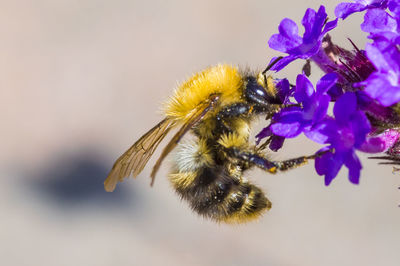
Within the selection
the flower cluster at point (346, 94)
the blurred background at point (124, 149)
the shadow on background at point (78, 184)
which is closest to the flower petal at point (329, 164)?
the flower cluster at point (346, 94)

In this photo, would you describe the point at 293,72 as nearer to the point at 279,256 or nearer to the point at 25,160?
the point at 279,256

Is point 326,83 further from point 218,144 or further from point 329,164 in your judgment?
point 218,144

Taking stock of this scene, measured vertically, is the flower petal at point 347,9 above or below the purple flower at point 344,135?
above

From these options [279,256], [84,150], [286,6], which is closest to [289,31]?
[279,256]

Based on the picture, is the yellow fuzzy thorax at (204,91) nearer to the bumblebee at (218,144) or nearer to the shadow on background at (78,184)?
the bumblebee at (218,144)

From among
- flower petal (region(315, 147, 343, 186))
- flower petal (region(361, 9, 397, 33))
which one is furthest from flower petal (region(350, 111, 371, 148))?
flower petal (region(361, 9, 397, 33))

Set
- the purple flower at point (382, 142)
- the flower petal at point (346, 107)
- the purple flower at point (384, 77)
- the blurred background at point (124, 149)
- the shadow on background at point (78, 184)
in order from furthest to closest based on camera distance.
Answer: the shadow on background at point (78, 184) < the blurred background at point (124, 149) < the purple flower at point (382, 142) < the flower petal at point (346, 107) < the purple flower at point (384, 77)

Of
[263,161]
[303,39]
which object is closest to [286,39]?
[303,39]
